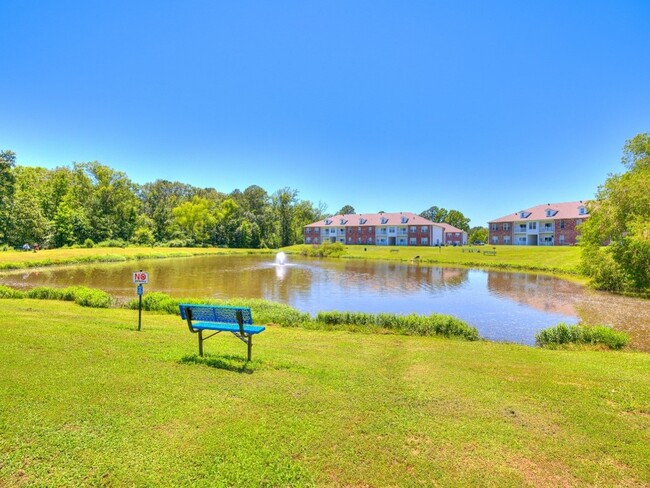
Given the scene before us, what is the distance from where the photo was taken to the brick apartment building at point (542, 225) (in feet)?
228

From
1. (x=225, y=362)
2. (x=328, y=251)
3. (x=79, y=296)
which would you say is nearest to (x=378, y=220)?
(x=328, y=251)

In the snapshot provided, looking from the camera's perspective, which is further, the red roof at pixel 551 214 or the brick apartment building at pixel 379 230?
the brick apartment building at pixel 379 230

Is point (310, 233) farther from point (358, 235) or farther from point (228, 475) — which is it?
point (228, 475)

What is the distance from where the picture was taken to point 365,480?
3.86m

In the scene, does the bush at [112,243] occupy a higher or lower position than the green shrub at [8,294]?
higher

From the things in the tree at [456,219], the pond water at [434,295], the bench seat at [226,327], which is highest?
the tree at [456,219]

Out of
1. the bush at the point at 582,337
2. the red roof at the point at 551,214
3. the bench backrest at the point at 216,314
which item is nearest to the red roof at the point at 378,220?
the red roof at the point at 551,214

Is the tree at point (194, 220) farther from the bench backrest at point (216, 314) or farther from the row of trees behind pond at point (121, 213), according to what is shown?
the bench backrest at point (216, 314)

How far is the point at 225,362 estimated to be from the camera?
23.6ft

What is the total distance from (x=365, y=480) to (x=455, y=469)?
1.03m

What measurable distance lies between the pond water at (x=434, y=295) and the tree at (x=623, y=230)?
2299 millimetres

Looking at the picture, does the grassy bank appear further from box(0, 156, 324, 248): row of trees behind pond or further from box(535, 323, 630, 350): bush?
box(535, 323, 630, 350): bush

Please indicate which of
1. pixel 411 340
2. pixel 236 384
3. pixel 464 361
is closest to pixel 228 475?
pixel 236 384

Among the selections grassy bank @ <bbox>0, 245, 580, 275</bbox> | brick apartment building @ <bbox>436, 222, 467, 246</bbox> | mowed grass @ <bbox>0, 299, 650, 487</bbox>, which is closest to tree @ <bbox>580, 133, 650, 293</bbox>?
grassy bank @ <bbox>0, 245, 580, 275</bbox>
